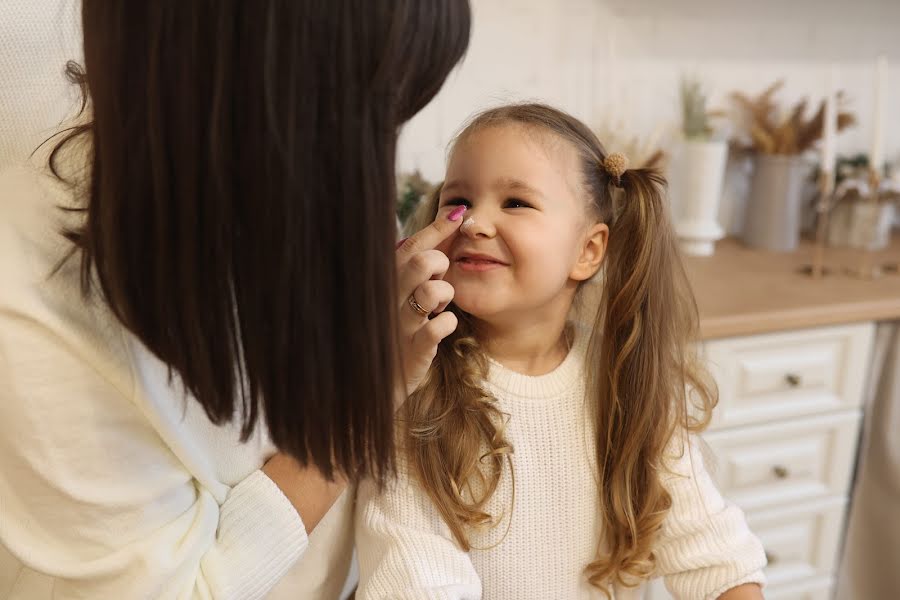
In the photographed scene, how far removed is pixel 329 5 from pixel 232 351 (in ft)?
0.97

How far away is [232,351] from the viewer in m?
0.69

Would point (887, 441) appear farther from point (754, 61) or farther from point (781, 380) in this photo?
point (754, 61)

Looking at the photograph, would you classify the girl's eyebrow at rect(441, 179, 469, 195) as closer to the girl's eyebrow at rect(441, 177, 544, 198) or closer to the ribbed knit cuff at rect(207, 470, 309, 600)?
the girl's eyebrow at rect(441, 177, 544, 198)

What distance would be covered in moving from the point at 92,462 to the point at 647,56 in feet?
5.17

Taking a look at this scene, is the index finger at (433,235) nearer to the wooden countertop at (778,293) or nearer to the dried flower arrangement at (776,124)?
the wooden countertop at (778,293)

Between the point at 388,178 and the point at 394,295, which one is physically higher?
the point at 388,178

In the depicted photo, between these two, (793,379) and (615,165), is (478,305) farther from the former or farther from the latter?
(793,379)

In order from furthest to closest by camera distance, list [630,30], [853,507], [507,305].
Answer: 1. [630,30]
2. [853,507]
3. [507,305]

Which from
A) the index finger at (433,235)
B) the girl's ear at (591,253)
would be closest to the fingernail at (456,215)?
the index finger at (433,235)

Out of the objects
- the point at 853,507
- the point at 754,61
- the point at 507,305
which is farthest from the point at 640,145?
the point at 507,305

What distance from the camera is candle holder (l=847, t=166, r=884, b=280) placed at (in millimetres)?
1740

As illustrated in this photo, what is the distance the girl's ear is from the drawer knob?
66 cm

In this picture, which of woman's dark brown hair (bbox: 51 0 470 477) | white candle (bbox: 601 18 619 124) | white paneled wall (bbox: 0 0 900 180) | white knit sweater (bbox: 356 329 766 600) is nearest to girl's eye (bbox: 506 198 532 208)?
white knit sweater (bbox: 356 329 766 600)

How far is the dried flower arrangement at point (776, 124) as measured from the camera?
6.30ft
